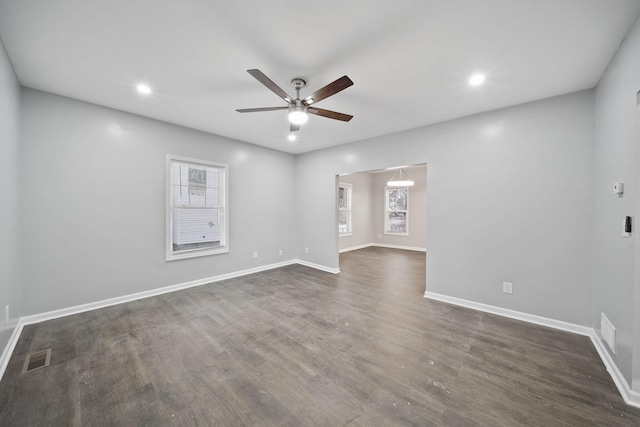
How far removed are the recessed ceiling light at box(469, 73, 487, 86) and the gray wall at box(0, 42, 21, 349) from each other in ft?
13.9

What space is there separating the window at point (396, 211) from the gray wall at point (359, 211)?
0.62 m

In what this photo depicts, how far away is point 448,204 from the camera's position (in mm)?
3455

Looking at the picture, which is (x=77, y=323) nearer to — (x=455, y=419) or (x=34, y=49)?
(x=34, y=49)

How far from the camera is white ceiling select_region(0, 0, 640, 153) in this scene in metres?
1.60

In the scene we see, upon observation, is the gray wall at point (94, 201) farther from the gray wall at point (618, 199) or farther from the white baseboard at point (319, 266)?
the gray wall at point (618, 199)

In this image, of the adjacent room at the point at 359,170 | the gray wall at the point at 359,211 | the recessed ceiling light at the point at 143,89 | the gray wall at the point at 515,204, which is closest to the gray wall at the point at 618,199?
the adjacent room at the point at 359,170

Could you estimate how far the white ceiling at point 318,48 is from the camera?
160cm

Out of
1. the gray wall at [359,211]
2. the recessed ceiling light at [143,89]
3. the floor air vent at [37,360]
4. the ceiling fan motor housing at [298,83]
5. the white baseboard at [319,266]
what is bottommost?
the floor air vent at [37,360]

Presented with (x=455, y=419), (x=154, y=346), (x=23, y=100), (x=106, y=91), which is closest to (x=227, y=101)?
(x=106, y=91)

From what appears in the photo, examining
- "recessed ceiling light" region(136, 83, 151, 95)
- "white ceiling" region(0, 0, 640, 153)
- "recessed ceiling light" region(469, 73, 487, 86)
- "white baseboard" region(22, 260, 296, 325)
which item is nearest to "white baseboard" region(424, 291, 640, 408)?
"white ceiling" region(0, 0, 640, 153)

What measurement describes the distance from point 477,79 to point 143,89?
3675 millimetres

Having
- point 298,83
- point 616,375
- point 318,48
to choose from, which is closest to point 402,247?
point 616,375

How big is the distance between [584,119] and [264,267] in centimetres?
533

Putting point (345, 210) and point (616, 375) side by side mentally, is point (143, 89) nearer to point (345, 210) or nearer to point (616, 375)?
point (616, 375)
